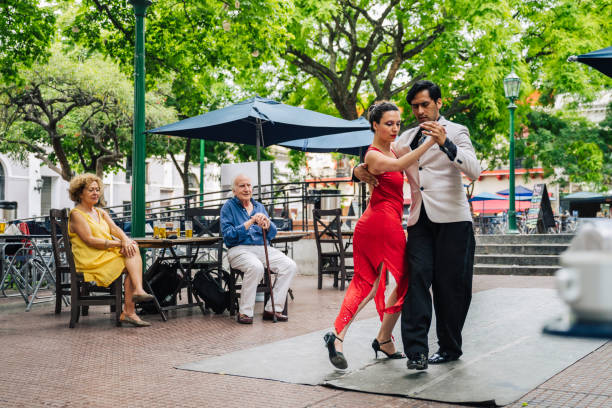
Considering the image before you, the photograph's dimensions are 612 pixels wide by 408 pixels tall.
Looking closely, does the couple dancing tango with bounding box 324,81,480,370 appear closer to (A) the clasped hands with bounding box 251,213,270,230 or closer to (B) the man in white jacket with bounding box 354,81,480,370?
(B) the man in white jacket with bounding box 354,81,480,370

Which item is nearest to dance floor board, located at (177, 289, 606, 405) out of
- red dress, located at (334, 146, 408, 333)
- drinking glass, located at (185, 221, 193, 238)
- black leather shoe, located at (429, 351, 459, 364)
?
black leather shoe, located at (429, 351, 459, 364)

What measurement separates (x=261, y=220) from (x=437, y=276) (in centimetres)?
290

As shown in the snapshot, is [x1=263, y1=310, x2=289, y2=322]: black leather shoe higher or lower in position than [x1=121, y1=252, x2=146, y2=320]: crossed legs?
lower

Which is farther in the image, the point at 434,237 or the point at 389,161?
the point at 434,237

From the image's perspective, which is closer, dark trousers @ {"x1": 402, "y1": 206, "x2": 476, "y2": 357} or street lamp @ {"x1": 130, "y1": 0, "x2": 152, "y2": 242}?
dark trousers @ {"x1": 402, "y1": 206, "x2": 476, "y2": 357}

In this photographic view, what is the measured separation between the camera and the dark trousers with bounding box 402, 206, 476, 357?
410cm

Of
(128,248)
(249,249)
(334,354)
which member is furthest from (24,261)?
(334,354)

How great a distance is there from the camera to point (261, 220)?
6777 millimetres

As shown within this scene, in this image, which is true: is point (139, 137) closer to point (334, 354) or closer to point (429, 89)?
point (334, 354)

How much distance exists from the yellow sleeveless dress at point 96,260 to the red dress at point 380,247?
10.2ft

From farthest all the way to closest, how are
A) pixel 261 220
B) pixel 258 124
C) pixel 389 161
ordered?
pixel 258 124, pixel 261 220, pixel 389 161

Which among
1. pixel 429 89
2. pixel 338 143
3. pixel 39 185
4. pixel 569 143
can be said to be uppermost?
pixel 569 143

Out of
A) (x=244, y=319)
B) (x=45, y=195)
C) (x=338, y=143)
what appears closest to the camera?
(x=244, y=319)

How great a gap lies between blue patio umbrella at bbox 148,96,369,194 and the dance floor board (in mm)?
3411
